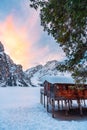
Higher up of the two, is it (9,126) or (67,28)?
(67,28)

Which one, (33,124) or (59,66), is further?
(33,124)

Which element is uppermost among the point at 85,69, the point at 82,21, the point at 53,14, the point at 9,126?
the point at 53,14

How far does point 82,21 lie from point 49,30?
3.58m

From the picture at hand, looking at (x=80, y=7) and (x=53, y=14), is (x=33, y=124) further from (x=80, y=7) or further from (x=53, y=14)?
(x=80, y=7)

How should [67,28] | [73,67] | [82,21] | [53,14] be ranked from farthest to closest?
[73,67]
[67,28]
[53,14]
[82,21]

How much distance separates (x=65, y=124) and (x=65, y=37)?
43.9ft

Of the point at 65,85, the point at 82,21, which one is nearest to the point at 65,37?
the point at 82,21

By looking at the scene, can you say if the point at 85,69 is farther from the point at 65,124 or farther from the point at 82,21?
the point at 65,124

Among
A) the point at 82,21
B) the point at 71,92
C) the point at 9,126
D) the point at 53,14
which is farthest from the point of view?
the point at 71,92

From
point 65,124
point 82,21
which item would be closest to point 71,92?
point 65,124

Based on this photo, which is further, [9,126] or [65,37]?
[9,126]

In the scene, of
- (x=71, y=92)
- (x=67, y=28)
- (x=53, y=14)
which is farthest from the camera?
(x=71, y=92)

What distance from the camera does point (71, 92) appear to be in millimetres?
31359

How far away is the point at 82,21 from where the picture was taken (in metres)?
9.91
